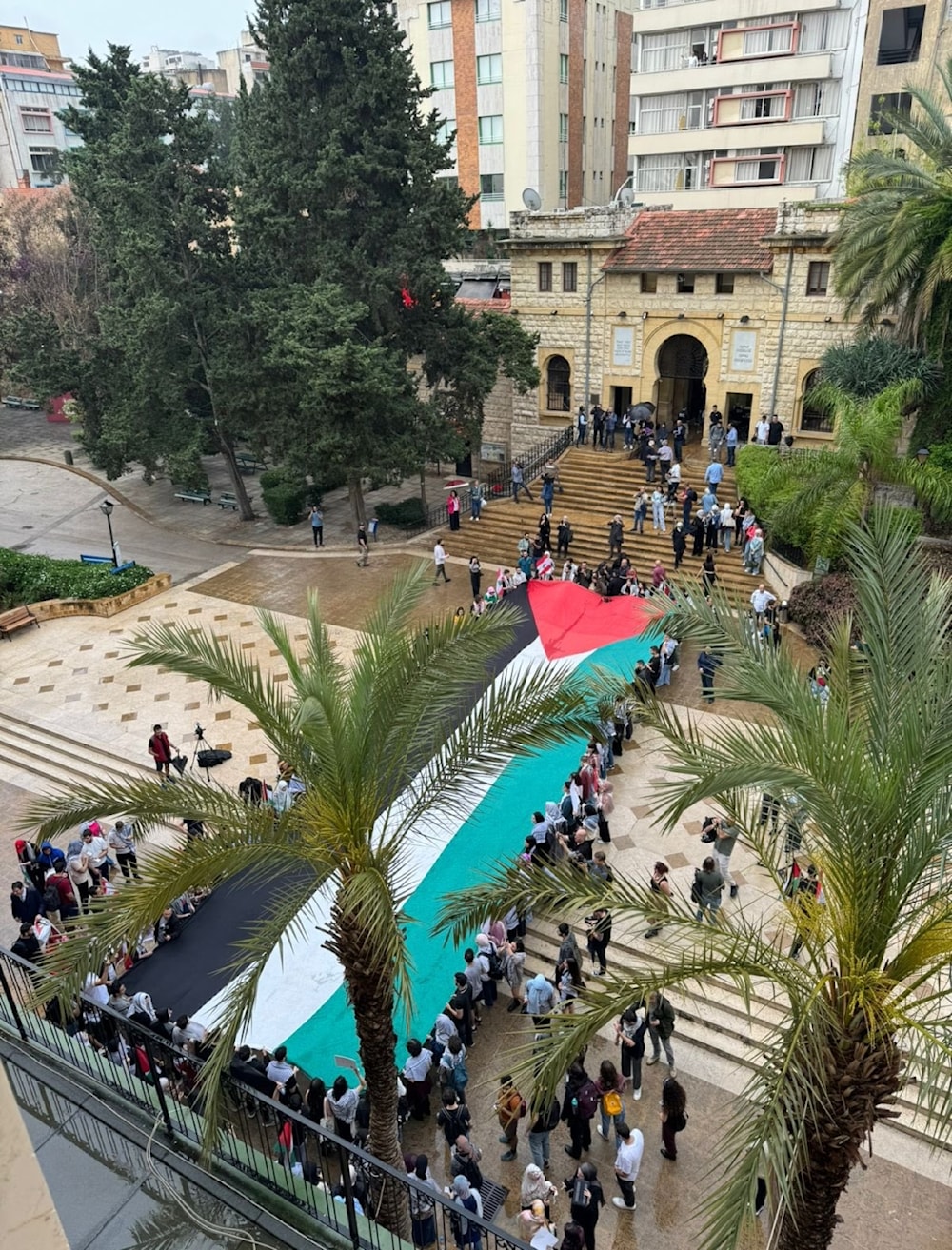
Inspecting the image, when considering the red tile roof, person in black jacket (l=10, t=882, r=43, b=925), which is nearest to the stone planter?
person in black jacket (l=10, t=882, r=43, b=925)

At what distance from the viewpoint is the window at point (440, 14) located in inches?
1631

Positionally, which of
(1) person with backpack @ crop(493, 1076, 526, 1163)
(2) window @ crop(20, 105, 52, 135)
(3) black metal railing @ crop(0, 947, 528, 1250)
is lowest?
(1) person with backpack @ crop(493, 1076, 526, 1163)

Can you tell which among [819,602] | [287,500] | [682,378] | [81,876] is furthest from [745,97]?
[81,876]

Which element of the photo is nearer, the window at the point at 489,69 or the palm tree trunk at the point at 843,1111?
the palm tree trunk at the point at 843,1111

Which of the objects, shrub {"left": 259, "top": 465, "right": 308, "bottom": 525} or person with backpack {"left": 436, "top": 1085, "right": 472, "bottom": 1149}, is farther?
shrub {"left": 259, "top": 465, "right": 308, "bottom": 525}

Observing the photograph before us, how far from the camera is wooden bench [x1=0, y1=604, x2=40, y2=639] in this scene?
75.3 feet

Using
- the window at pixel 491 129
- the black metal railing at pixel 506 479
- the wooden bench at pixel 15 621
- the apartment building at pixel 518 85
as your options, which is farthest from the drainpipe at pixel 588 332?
the window at pixel 491 129

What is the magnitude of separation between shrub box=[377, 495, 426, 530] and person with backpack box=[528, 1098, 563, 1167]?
20.7 meters

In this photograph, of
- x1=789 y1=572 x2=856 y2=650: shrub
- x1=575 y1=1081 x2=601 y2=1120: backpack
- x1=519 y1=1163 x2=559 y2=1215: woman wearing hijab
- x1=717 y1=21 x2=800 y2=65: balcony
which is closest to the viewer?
x1=519 y1=1163 x2=559 y2=1215: woman wearing hijab

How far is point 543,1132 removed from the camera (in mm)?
9164

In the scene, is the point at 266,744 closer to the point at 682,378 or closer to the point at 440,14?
the point at 682,378

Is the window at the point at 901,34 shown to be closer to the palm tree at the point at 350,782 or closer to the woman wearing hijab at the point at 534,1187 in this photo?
the palm tree at the point at 350,782

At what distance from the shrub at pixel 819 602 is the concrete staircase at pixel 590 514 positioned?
276cm

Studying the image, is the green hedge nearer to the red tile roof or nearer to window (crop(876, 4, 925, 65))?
the red tile roof
